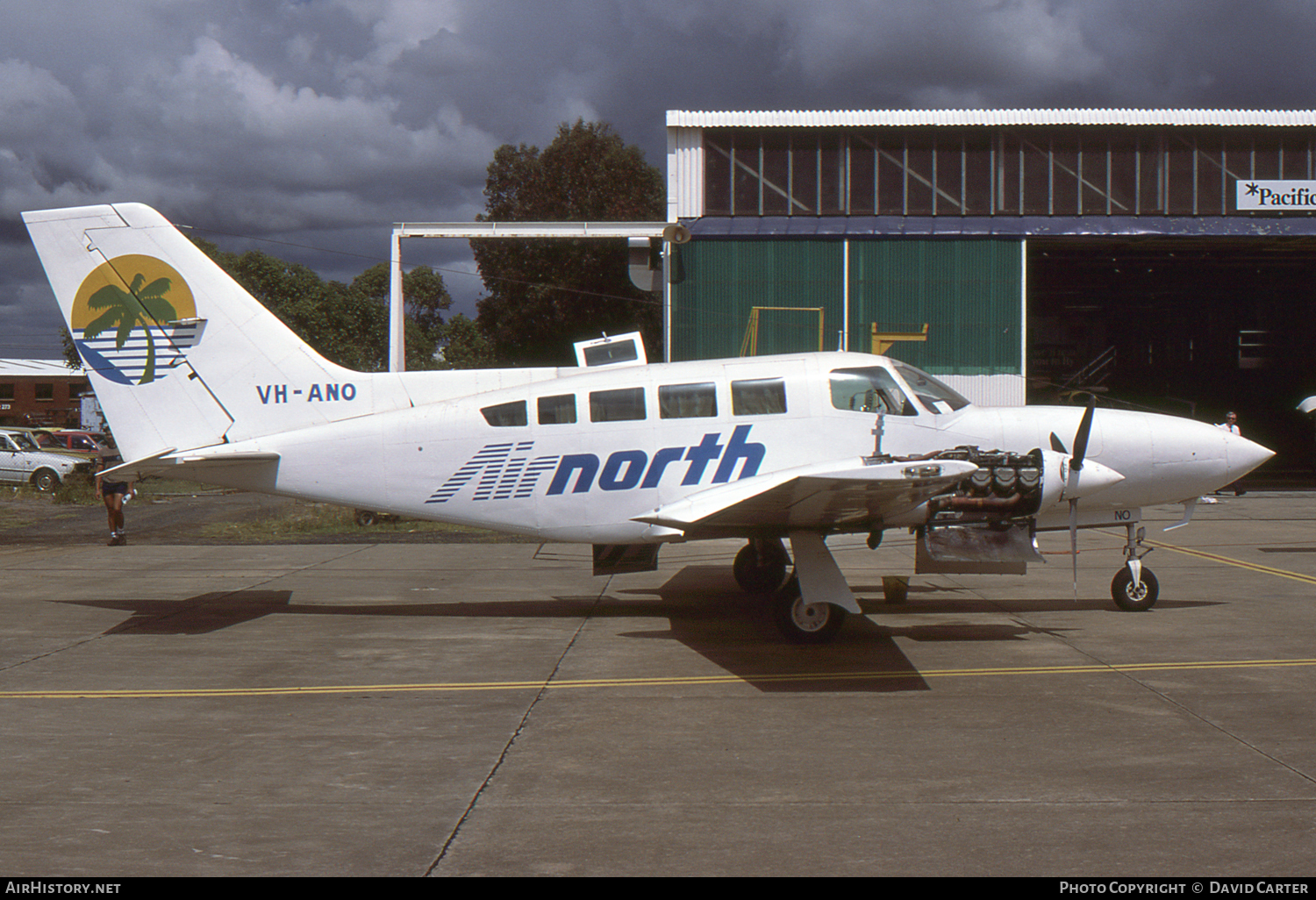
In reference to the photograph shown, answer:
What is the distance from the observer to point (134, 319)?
11.5 meters

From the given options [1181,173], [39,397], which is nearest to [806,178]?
[1181,173]

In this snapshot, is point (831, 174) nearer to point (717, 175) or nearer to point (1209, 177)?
point (717, 175)

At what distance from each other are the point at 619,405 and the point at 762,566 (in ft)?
11.2

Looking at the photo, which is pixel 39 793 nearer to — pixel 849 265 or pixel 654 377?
pixel 654 377

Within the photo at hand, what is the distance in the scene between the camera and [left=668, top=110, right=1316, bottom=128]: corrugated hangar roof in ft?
104

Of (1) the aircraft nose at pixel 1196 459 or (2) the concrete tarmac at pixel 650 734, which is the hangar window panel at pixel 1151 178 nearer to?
(2) the concrete tarmac at pixel 650 734

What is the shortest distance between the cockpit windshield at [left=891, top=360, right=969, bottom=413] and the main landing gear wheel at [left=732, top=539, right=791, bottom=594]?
10.2 feet

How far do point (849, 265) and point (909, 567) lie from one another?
16453 mm

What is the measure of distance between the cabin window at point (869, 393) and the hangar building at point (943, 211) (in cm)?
1888

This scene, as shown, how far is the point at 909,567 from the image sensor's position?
16312mm

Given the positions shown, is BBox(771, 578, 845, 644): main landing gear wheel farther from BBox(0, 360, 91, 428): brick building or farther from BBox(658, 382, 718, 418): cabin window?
BBox(0, 360, 91, 428): brick building

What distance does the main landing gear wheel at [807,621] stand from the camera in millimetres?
9898

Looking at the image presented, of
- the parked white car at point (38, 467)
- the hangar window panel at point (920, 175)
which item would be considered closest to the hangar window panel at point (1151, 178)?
the hangar window panel at point (920, 175)

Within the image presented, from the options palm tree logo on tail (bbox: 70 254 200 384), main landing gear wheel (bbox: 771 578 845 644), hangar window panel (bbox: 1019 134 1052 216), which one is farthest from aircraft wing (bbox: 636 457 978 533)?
hangar window panel (bbox: 1019 134 1052 216)
